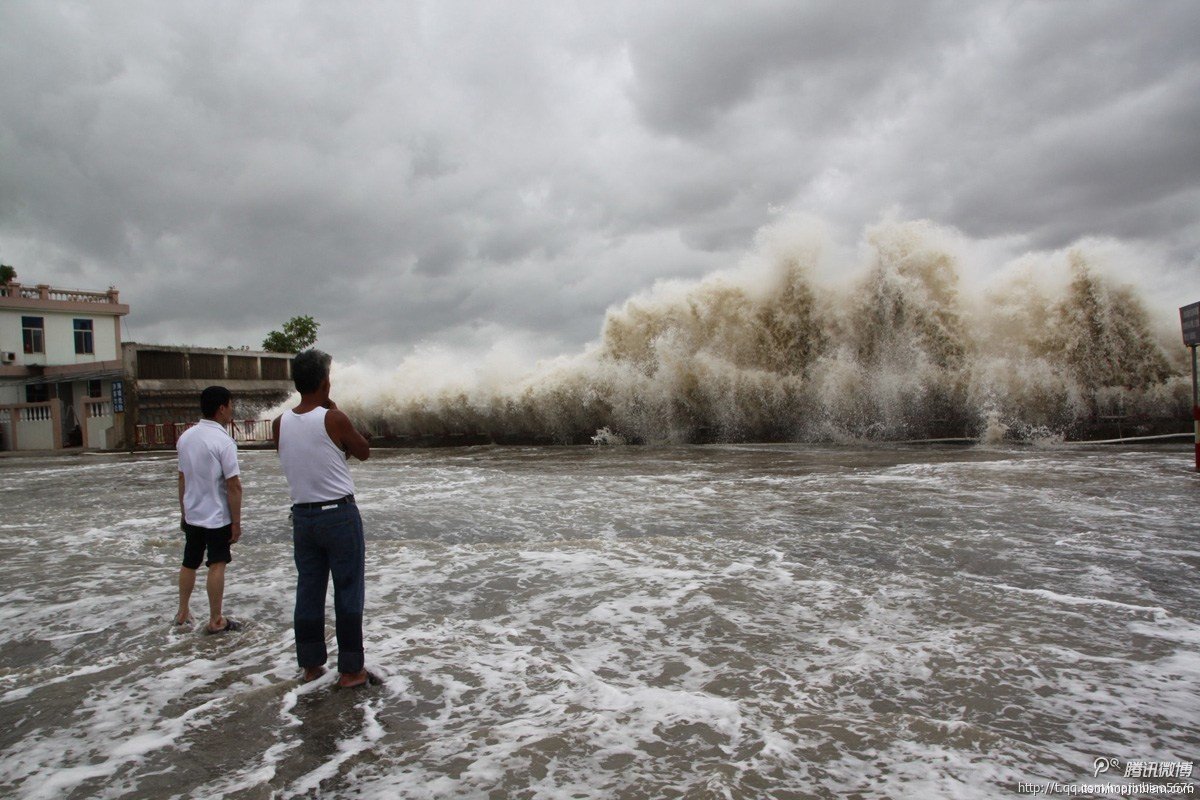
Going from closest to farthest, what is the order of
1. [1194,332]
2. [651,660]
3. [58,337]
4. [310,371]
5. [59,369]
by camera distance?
1. [310,371]
2. [651,660]
3. [1194,332]
4. [59,369]
5. [58,337]

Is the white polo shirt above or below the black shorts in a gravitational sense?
above

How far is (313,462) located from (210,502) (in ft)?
5.00

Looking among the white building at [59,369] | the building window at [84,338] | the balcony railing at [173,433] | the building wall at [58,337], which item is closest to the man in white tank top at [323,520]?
the balcony railing at [173,433]

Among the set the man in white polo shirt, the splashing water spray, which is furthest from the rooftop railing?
the man in white polo shirt

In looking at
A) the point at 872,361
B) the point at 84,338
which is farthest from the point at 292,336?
the point at 872,361

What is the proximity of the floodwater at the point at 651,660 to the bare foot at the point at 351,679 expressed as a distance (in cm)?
5

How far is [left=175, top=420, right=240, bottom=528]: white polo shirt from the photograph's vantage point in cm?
432

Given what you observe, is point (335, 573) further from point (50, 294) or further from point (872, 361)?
point (50, 294)

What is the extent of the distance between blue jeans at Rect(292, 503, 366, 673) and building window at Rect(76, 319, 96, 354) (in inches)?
1518

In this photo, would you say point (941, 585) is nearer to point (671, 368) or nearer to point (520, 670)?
point (520, 670)

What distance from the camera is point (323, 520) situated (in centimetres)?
334

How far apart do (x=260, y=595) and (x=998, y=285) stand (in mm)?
16848

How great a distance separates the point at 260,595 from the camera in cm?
518

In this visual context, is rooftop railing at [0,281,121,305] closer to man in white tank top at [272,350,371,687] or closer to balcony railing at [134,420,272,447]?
balcony railing at [134,420,272,447]
